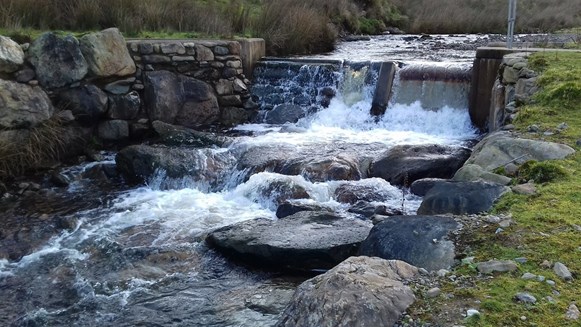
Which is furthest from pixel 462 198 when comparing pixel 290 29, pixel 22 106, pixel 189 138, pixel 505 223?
pixel 290 29

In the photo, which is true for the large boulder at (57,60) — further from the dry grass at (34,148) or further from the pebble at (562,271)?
the pebble at (562,271)

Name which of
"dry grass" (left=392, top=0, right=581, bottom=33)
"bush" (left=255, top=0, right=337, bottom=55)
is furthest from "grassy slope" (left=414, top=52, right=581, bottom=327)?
"dry grass" (left=392, top=0, right=581, bottom=33)

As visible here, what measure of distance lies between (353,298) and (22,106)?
20.5 feet

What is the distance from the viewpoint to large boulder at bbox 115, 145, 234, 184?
714 centimetres

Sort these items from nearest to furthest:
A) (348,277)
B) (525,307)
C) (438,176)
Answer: (525,307), (348,277), (438,176)

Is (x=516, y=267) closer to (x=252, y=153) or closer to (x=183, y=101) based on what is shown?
(x=252, y=153)

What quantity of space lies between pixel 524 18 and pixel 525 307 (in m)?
18.6

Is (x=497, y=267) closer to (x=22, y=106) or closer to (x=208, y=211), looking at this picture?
(x=208, y=211)

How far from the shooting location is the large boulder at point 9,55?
742cm

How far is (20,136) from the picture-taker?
7.40 metres

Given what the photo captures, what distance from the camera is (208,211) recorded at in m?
6.28

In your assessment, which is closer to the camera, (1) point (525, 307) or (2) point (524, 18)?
(1) point (525, 307)

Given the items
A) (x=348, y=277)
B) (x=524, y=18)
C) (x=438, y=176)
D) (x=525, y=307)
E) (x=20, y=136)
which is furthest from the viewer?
(x=524, y=18)

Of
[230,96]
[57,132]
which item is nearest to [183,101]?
[230,96]
